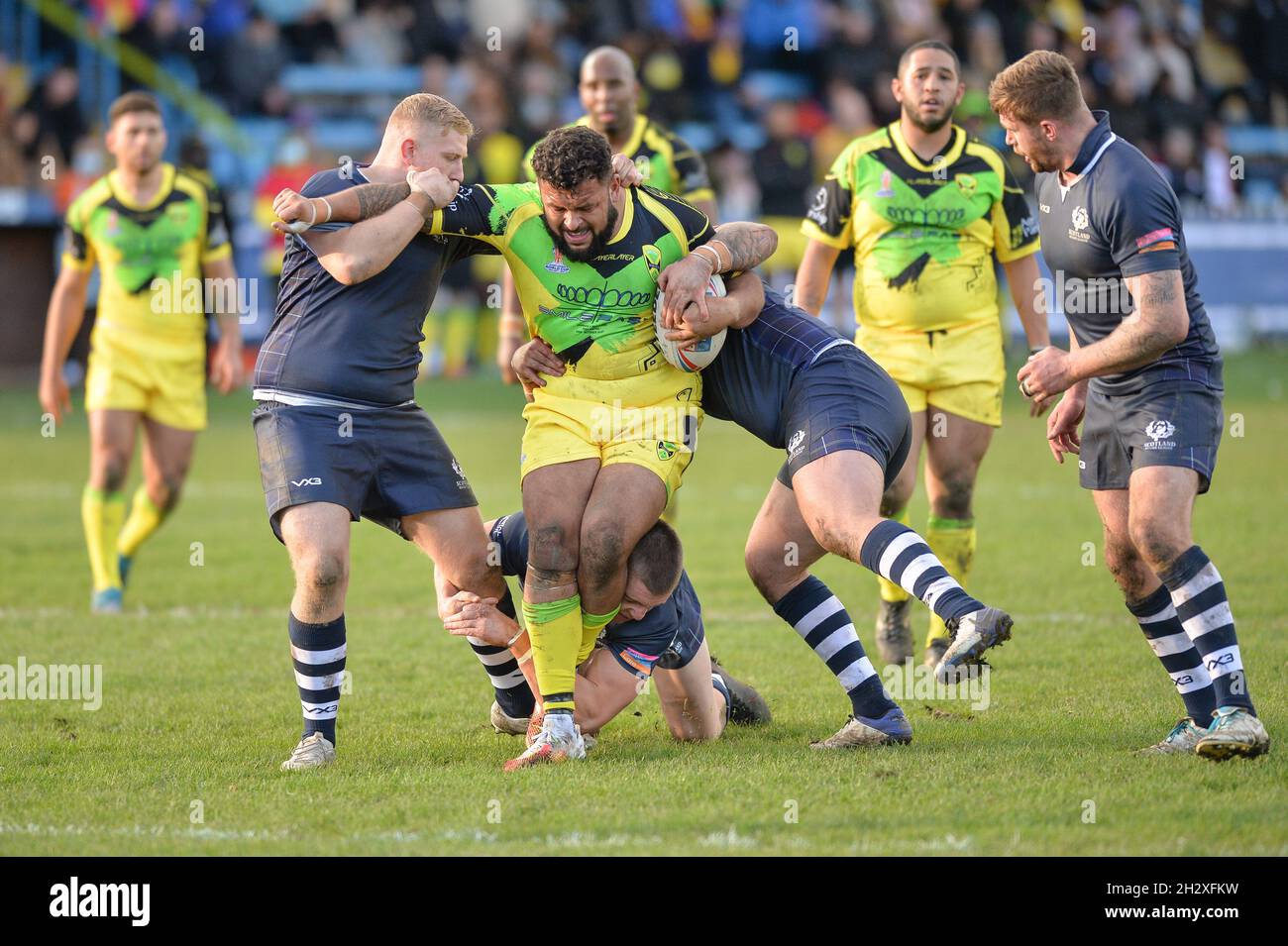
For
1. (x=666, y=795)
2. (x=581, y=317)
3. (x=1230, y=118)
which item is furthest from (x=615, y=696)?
(x=1230, y=118)

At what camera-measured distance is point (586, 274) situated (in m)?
5.92

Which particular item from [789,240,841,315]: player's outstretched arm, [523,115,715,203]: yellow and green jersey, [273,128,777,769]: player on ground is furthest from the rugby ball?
[523,115,715,203]: yellow and green jersey

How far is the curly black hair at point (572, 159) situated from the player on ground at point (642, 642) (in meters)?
1.31

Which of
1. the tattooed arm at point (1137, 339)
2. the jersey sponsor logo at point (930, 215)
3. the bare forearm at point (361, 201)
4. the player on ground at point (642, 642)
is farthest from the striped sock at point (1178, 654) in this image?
the bare forearm at point (361, 201)

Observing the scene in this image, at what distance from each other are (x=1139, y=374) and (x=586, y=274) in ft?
6.67

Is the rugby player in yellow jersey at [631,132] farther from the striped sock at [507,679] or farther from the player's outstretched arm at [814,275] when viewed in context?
the striped sock at [507,679]

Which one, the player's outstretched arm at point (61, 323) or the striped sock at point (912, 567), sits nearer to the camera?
the striped sock at point (912, 567)

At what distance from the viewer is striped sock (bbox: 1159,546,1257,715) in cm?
547

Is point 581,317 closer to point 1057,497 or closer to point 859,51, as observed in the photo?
point 1057,497

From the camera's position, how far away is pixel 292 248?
19.9ft

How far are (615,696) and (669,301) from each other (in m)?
1.52

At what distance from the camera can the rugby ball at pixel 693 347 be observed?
5879 mm

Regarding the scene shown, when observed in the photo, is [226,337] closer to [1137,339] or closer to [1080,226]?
[1080,226]

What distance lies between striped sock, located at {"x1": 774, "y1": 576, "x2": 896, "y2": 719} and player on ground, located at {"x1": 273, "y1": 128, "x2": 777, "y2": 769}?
67 centimetres
